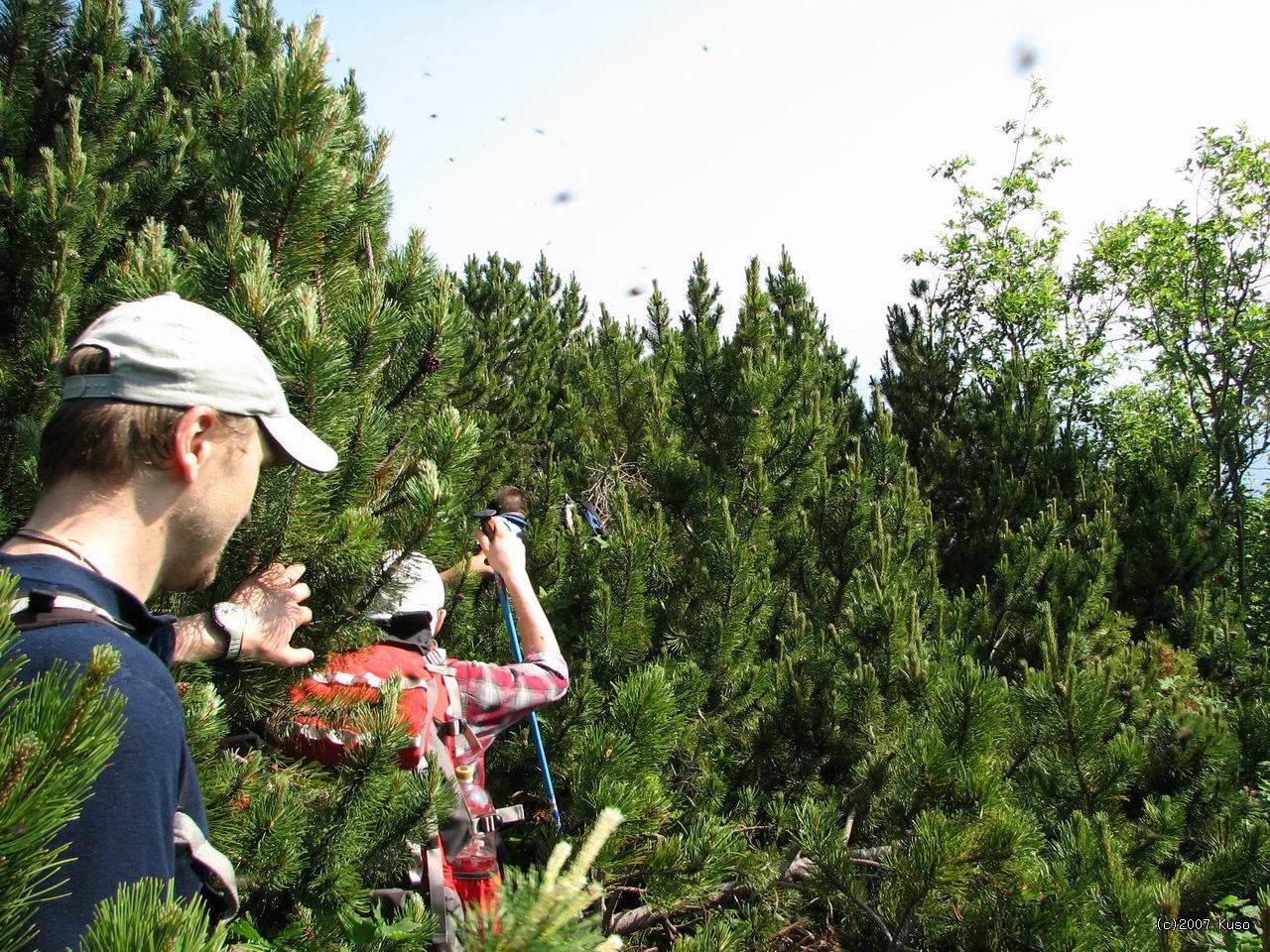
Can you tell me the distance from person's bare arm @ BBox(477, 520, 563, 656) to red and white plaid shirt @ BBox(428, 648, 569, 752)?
0.04 meters

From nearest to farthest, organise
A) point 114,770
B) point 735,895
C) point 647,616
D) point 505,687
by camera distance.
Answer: point 114,770, point 505,687, point 735,895, point 647,616

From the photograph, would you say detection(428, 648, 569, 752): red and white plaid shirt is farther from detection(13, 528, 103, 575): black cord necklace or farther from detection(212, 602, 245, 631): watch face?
detection(13, 528, 103, 575): black cord necklace

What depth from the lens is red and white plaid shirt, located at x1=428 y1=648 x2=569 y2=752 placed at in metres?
3.08

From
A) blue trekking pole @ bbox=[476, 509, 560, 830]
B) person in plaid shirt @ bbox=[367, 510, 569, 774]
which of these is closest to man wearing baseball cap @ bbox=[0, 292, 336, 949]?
person in plaid shirt @ bbox=[367, 510, 569, 774]

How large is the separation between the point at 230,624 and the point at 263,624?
2.9 inches

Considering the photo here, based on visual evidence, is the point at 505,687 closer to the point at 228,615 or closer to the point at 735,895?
the point at 228,615

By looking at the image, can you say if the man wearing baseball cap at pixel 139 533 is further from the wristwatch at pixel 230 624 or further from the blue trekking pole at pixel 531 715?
the blue trekking pole at pixel 531 715

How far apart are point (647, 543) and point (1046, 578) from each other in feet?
13.2

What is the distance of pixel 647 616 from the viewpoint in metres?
4.72

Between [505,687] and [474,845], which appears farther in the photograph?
[505,687]

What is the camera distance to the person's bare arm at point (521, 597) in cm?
314

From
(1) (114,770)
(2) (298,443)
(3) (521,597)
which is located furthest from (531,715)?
(1) (114,770)

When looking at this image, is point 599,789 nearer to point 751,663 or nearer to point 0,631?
point 751,663

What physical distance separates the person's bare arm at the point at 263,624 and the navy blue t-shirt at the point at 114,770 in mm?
876
